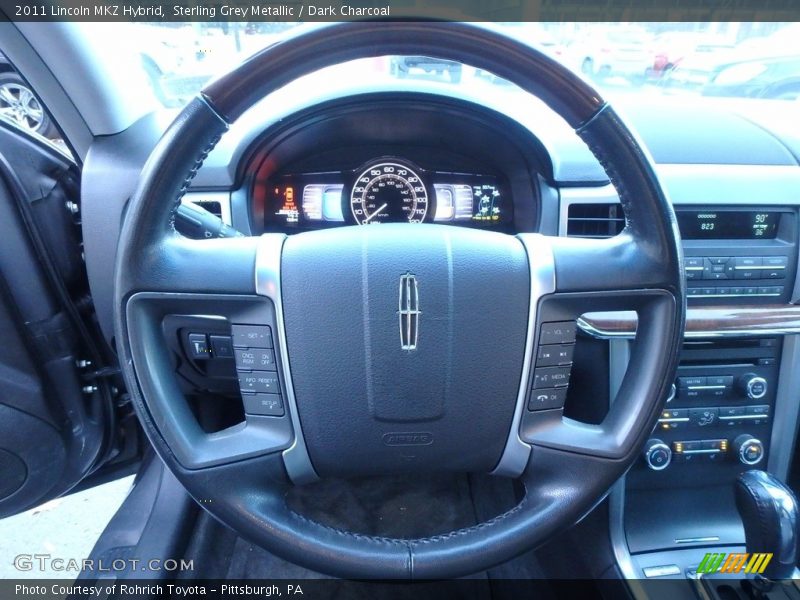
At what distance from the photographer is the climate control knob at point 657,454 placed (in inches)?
56.2

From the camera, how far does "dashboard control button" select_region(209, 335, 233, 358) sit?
3.84 feet

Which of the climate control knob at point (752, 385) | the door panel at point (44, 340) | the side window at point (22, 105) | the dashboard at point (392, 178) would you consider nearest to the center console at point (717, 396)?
the climate control knob at point (752, 385)

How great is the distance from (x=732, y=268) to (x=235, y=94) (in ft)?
4.05

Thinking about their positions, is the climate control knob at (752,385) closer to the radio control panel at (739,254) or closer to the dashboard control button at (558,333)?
the radio control panel at (739,254)

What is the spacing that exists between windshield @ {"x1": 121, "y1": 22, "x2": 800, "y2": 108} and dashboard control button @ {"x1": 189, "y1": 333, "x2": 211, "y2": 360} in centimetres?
52

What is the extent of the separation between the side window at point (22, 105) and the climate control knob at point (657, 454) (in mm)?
1594

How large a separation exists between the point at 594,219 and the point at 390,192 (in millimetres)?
527

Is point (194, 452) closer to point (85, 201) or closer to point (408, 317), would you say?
point (408, 317)

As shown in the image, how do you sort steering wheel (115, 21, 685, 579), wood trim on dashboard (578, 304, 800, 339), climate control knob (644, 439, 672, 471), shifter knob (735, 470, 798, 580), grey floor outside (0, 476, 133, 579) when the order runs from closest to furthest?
steering wheel (115, 21, 685, 579) → shifter knob (735, 470, 798, 580) → wood trim on dashboard (578, 304, 800, 339) → climate control knob (644, 439, 672, 471) → grey floor outside (0, 476, 133, 579)

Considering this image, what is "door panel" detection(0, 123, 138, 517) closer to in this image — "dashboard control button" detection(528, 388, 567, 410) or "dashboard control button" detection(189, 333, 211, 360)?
"dashboard control button" detection(189, 333, 211, 360)

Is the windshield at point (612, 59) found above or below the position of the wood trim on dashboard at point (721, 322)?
above

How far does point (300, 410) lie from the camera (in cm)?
92

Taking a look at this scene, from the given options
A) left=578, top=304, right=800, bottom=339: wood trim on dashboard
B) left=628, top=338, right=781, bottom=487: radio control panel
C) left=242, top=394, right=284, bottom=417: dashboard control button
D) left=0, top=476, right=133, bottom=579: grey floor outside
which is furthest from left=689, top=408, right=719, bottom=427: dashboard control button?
left=0, top=476, right=133, bottom=579: grey floor outside

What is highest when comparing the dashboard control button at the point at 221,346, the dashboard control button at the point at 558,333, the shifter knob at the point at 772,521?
the dashboard control button at the point at 558,333
